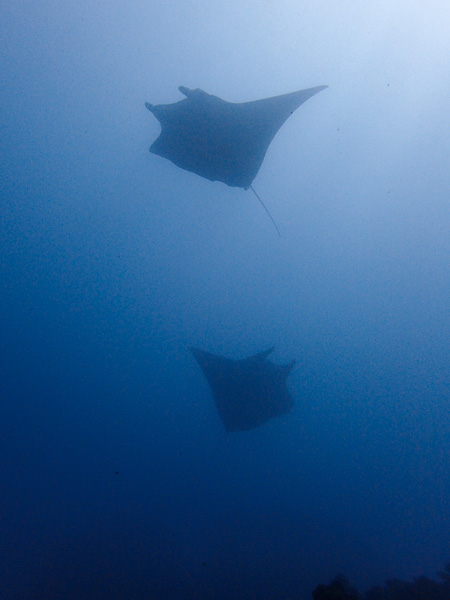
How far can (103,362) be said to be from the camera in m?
16.2

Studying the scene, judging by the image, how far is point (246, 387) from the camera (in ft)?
18.1

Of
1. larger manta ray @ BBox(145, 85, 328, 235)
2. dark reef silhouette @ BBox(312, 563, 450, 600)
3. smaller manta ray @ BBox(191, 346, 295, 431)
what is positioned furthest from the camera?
dark reef silhouette @ BBox(312, 563, 450, 600)

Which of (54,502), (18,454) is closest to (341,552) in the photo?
(54,502)

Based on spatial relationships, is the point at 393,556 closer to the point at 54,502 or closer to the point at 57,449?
the point at 54,502

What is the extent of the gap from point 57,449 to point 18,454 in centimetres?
145

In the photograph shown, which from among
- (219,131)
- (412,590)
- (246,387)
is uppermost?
(219,131)

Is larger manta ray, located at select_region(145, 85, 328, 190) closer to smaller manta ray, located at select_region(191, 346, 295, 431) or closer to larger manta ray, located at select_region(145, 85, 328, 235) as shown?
larger manta ray, located at select_region(145, 85, 328, 235)

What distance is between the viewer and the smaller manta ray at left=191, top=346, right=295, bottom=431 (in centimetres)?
518

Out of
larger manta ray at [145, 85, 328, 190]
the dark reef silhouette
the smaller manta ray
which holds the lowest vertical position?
the dark reef silhouette

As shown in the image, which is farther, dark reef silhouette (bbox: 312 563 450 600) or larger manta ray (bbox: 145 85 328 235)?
dark reef silhouette (bbox: 312 563 450 600)

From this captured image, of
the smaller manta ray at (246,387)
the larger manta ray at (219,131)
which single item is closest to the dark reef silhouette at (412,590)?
the smaller manta ray at (246,387)

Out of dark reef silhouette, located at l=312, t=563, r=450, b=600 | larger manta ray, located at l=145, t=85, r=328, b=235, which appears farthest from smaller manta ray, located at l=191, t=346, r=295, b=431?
dark reef silhouette, located at l=312, t=563, r=450, b=600

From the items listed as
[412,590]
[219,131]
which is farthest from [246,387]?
[412,590]

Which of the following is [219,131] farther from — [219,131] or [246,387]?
[246,387]
